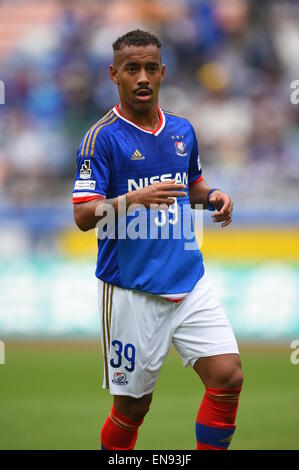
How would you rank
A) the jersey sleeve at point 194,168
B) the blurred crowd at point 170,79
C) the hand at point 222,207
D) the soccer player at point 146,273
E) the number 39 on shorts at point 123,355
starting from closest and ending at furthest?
the soccer player at point 146,273, the number 39 on shorts at point 123,355, the hand at point 222,207, the jersey sleeve at point 194,168, the blurred crowd at point 170,79

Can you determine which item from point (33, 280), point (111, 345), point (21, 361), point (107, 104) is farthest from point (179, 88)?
point (111, 345)

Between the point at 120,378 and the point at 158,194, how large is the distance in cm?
107

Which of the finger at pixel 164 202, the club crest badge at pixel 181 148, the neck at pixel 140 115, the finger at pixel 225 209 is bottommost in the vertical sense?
the finger at pixel 225 209

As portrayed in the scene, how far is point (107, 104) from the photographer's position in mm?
12648

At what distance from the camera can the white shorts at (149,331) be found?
4586 mm

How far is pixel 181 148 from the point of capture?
15.6ft

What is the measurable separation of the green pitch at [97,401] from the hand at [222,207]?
5.91 feet

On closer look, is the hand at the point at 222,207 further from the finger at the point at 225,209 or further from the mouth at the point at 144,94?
the mouth at the point at 144,94

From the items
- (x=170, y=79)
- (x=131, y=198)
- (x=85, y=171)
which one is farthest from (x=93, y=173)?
(x=170, y=79)

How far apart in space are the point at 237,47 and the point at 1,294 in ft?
20.0

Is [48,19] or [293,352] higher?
[48,19]

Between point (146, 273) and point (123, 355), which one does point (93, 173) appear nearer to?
point (146, 273)

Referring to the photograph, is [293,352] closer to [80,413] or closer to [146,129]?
[80,413]

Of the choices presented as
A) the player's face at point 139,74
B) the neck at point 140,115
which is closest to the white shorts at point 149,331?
the neck at point 140,115
